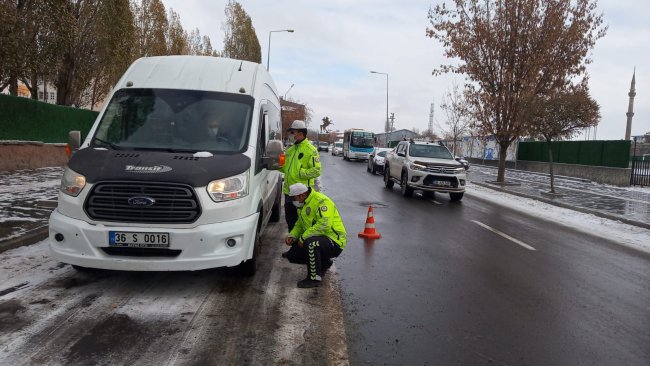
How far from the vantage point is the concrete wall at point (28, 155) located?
15016 mm

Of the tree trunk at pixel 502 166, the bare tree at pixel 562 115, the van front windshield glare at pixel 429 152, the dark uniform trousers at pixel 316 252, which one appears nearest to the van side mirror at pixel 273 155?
the dark uniform trousers at pixel 316 252

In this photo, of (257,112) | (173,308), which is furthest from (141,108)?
(173,308)

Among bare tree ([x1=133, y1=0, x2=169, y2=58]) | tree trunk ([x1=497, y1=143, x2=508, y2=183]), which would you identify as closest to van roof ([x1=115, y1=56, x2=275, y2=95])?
tree trunk ([x1=497, y1=143, x2=508, y2=183])

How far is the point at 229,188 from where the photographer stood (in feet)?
15.7

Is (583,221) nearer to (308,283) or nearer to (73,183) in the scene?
(308,283)

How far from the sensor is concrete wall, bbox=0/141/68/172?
15.0 m

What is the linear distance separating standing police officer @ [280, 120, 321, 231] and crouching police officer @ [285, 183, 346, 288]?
1.00 meters

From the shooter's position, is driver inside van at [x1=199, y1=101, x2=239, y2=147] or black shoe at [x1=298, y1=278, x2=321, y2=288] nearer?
black shoe at [x1=298, y1=278, x2=321, y2=288]

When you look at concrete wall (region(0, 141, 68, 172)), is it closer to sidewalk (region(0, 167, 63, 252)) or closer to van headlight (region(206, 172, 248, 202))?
sidewalk (region(0, 167, 63, 252))

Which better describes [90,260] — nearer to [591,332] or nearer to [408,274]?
[408,274]

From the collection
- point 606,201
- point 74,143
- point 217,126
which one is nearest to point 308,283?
point 217,126

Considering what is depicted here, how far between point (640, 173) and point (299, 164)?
2096 cm

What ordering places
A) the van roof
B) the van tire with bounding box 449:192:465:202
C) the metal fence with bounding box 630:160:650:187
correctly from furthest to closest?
the metal fence with bounding box 630:160:650:187 → the van tire with bounding box 449:192:465:202 → the van roof

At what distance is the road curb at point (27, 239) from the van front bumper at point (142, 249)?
200cm
